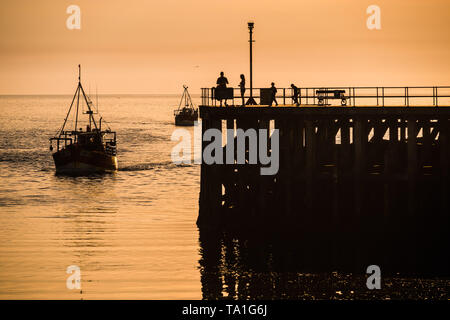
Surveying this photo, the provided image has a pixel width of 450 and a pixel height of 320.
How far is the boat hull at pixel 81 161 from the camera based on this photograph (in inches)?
3014

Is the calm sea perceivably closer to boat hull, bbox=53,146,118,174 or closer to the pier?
the pier

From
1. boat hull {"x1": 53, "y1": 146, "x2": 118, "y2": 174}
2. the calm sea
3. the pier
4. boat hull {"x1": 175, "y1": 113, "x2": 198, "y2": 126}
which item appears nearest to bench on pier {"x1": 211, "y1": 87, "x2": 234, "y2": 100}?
the pier

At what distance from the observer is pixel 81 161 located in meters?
76.9

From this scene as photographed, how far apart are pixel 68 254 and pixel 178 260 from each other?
5.16 meters

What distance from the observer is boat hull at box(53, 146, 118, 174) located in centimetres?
7656

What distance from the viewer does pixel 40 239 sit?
4150 cm

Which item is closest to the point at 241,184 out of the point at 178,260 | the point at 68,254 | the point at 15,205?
the point at 178,260

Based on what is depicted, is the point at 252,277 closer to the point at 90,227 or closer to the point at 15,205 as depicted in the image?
the point at 90,227

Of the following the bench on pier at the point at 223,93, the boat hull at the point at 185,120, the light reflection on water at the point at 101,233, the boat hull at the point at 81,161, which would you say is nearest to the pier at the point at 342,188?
the bench on pier at the point at 223,93

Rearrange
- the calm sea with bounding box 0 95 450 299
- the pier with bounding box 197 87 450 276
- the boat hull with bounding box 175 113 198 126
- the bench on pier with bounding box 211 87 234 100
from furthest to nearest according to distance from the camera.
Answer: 1. the boat hull with bounding box 175 113 198 126
2. the bench on pier with bounding box 211 87 234 100
3. the pier with bounding box 197 87 450 276
4. the calm sea with bounding box 0 95 450 299

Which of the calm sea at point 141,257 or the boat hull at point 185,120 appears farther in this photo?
the boat hull at point 185,120

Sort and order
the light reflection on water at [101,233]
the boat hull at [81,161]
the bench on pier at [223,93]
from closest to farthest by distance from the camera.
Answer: the light reflection on water at [101,233]
the bench on pier at [223,93]
the boat hull at [81,161]

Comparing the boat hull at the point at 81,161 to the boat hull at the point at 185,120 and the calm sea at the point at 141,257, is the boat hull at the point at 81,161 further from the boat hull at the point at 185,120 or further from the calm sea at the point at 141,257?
the boat hull at the point at 185,120
